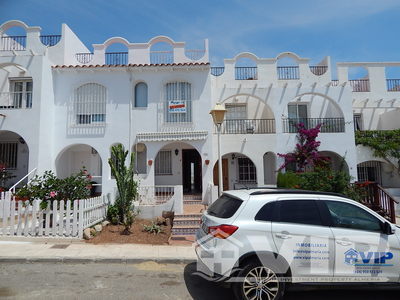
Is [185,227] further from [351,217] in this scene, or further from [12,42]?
[12,42]

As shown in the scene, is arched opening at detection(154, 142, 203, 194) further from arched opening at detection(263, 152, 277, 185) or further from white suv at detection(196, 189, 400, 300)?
white suv at detection(196, 189, 400, 300)

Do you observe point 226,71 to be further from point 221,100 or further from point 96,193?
point 96,193

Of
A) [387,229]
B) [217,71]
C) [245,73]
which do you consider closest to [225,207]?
[387,229]

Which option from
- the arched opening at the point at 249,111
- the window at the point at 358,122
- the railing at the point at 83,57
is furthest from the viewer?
the window at the point at 358,122

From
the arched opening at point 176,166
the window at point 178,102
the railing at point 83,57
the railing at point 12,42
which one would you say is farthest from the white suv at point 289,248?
the railing at point 12,42

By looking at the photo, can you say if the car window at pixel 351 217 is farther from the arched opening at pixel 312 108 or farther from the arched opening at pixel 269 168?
the arched opening at pixel 312 108

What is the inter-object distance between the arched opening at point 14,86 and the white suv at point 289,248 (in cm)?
1432

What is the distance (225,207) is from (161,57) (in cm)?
1213

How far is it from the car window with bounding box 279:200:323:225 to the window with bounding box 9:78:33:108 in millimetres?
14571

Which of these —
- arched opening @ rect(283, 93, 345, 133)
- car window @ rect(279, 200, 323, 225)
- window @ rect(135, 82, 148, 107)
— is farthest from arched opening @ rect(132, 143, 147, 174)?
car window @ rect(279, 200, 323, 225)

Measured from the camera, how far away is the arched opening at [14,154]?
14578 millimetres

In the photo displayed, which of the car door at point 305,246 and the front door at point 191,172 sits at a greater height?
the front door at point 191,172

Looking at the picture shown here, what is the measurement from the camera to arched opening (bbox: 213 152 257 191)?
51.7 ft

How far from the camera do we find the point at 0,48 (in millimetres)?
13773
